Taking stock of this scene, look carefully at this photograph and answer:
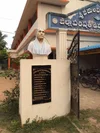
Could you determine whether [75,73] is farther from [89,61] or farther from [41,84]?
[89,61]

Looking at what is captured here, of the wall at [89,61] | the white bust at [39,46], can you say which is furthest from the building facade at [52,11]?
the white bust at [39,46]

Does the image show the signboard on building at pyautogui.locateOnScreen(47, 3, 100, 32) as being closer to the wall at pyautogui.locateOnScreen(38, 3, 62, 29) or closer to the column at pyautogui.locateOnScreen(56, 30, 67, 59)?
the column at pyautogui.locateOnScreen(56, 30, 67, 59)

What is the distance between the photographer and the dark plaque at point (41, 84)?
423cm

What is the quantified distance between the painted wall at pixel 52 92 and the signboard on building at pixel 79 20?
4.39 ft

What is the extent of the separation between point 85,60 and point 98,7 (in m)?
7.38

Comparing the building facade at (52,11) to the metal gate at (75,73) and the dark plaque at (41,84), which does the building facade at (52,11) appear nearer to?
the metal gate at (75,73)

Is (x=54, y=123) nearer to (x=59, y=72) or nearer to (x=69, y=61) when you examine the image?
(x=59, y=72)

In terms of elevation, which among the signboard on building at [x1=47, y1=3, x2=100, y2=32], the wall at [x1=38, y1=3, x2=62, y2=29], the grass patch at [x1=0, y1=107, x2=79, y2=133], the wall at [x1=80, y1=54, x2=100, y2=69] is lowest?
the grass patch at [x1=0, y1=107, x2=79, y2=133]

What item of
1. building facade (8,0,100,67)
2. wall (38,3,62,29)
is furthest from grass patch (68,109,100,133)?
wall (38,3,62,29)

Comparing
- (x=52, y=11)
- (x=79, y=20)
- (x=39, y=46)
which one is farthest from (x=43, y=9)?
(x=39, y=46)

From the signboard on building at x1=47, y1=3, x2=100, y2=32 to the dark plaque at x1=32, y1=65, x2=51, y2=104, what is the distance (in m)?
1.58

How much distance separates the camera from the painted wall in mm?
4113

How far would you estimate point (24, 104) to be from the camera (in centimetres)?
412

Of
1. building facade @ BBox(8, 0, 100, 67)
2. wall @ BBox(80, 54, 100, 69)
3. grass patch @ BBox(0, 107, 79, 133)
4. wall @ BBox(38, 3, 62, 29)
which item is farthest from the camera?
wall @ BBox(80, 54, 100, 69)
